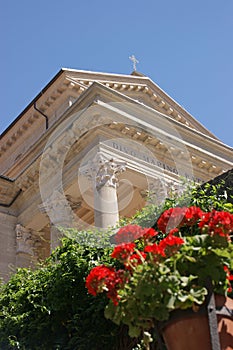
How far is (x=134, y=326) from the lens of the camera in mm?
4707

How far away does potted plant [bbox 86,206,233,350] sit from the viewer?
428 centimetres

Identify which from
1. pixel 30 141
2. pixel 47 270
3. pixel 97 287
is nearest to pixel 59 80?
pixel 30 141

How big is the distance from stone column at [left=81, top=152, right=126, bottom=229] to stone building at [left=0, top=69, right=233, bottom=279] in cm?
3

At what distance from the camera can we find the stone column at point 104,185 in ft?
57.6

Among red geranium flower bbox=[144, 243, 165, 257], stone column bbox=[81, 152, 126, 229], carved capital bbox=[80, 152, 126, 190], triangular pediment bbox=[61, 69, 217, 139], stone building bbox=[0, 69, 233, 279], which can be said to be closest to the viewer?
red geranium flower bbox=[144, 243, 165, 257]

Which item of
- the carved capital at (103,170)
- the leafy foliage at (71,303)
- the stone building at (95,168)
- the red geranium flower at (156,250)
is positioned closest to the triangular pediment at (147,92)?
the stone building at (95,168)

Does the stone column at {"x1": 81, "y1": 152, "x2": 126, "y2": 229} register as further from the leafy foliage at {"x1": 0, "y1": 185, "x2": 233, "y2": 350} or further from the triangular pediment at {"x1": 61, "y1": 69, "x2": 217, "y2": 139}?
the triangular pediment at {"x1": 61, "y1": 69, "x2": 217, "y2": 139}

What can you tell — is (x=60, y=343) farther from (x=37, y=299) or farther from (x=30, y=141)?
(x=30, y=141)

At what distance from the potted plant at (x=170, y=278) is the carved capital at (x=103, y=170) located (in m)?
13.6

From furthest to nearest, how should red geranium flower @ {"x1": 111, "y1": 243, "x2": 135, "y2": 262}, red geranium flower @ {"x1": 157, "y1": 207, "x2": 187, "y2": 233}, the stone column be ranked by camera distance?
the stone column < red geranium flower @ {"x1": 157, "y1": 207, "x2": 187, "y2": 233} < red geranium flower @ {"x1": 111, "y1": 243, "x2": 135, "y2": 262}

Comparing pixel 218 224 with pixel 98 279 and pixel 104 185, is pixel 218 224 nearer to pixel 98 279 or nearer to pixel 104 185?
pixel 98 279

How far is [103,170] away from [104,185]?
0.67 meters

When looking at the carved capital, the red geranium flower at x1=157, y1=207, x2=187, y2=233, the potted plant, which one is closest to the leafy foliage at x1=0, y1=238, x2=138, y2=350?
the red geranium flower at x1=157, y1=207, x2=187, y2=233

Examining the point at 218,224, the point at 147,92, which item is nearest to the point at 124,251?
the point at 218,224
